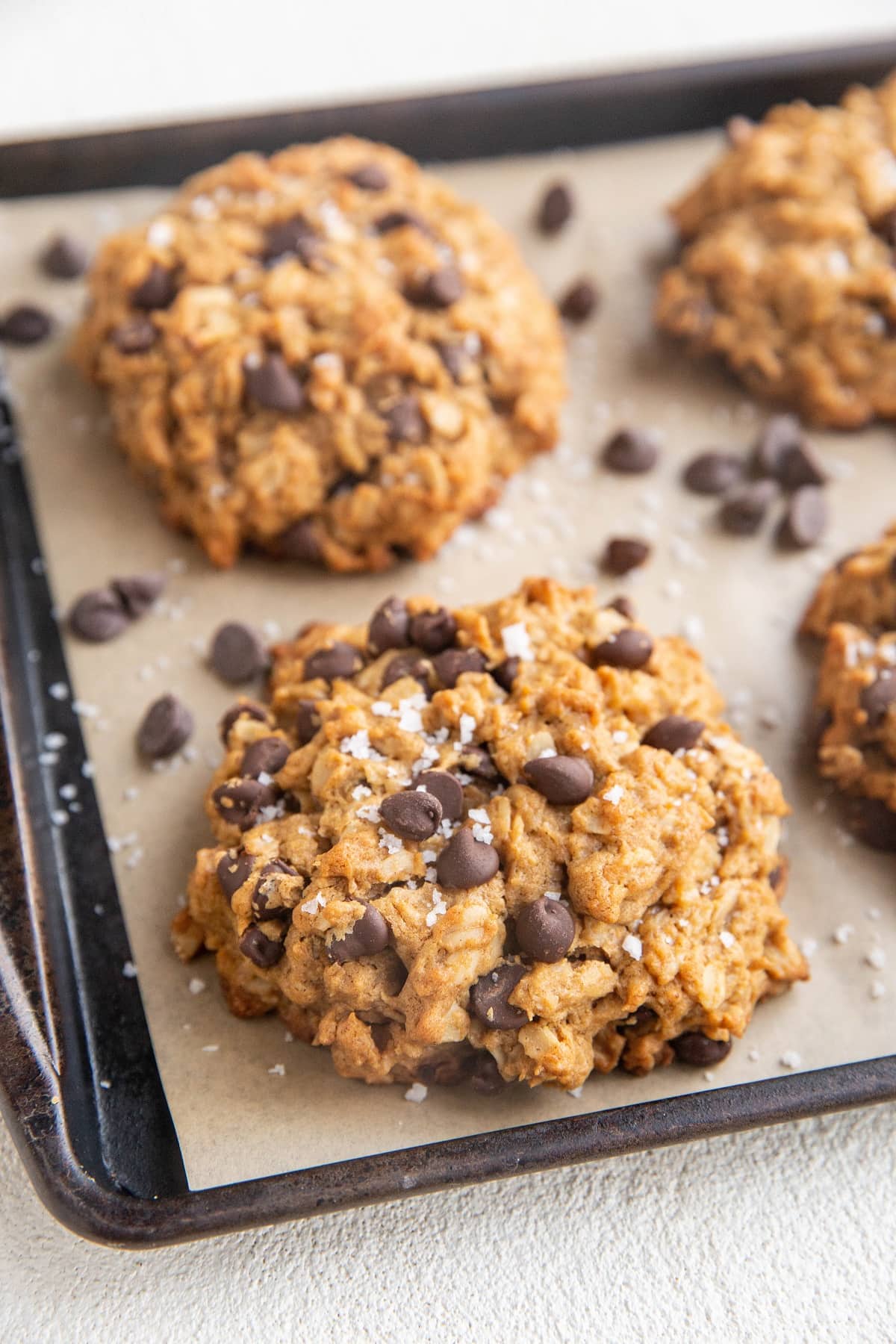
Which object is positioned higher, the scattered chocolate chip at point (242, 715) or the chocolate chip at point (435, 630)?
the chocolate chip at point (435, 630)

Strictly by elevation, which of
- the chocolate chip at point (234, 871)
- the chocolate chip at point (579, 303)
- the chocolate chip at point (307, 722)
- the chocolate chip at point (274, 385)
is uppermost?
the chocolate chip at point (274, 385)

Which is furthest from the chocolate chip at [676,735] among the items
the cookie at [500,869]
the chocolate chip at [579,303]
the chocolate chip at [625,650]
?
the chocolate chip at [579,303]

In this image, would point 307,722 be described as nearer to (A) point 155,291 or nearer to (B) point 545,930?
(B) point 545,930

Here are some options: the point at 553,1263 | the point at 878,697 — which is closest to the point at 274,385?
the point at 878,697

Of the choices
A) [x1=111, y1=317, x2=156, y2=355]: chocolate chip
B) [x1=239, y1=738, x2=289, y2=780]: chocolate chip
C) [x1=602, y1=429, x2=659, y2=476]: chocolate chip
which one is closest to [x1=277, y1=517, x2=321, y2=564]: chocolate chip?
[x1=111, y1=317, x2=156, y2=355]: chocolate chip

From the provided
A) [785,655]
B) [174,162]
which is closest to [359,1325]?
[785,655]

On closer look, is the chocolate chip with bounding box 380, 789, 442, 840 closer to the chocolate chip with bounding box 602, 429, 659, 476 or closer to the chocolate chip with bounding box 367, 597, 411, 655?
the chocolate chip with bounding box 367, 597, 411, 655

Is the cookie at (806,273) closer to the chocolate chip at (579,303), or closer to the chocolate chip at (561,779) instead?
the chocolate chip at (579,303)
